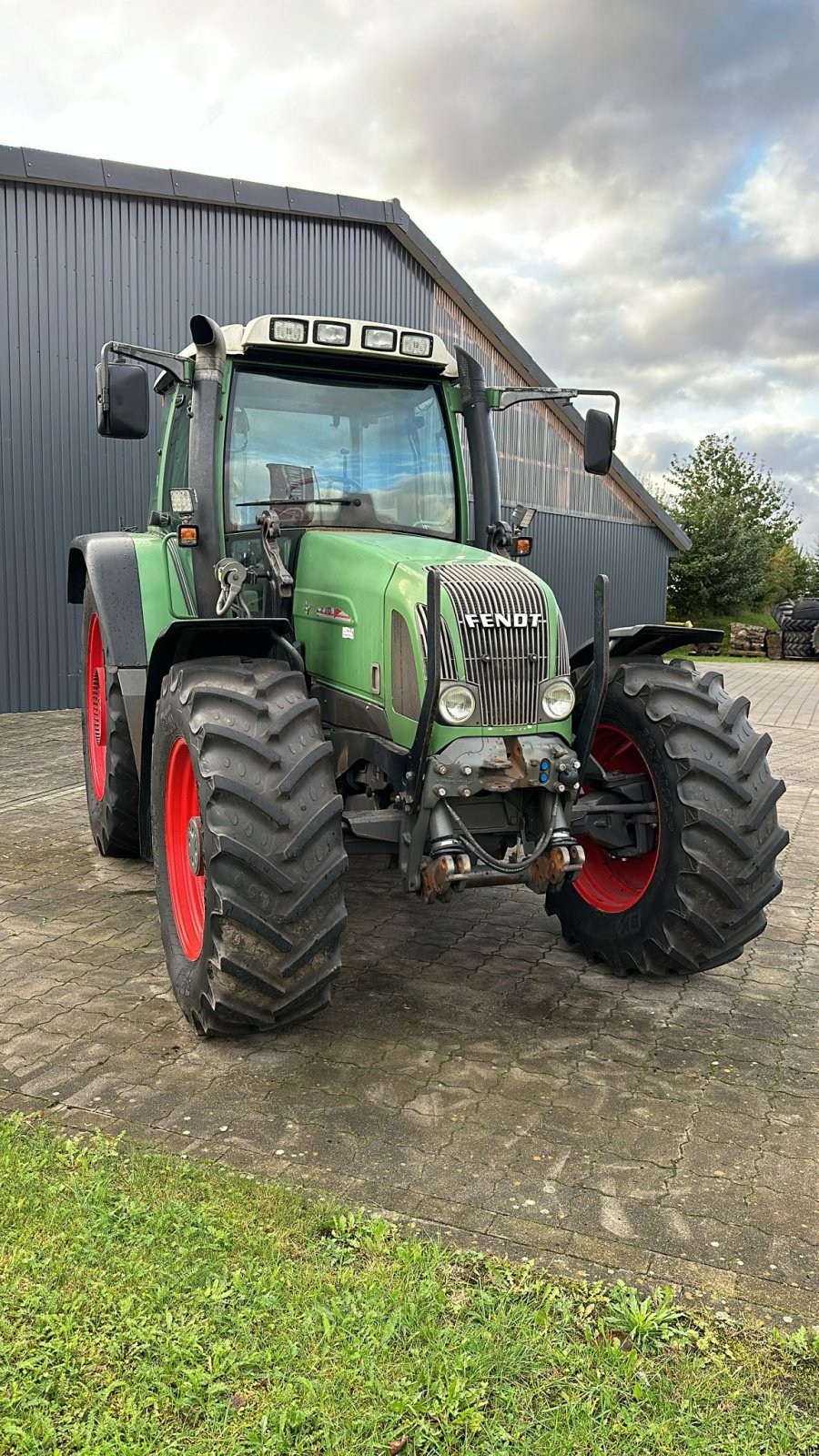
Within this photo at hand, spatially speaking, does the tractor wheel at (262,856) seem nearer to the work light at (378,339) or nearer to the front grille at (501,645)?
the front grille at (501,645)

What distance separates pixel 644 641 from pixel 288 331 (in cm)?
193

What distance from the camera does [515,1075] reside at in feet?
12.2

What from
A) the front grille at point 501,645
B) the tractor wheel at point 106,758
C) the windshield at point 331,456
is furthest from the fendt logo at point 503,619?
the tractor wheel at point 106,758

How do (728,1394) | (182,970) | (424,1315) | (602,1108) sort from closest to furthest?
(728,1394)
(424,1315)
(602,1108)
(182,970)

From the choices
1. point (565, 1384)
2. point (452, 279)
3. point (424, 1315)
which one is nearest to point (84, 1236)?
point (424, 1315)

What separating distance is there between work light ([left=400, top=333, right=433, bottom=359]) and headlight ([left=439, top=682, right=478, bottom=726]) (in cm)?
177

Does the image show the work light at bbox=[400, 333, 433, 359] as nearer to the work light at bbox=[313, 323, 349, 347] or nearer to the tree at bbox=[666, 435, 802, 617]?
the work light at bbox=[313, 323, 349, 347]

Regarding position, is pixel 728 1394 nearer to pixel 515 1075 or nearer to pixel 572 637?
pixel 515 1075

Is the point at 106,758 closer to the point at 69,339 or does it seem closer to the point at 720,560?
the point at 69,339

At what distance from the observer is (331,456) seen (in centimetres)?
477

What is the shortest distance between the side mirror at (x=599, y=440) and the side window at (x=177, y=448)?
184 cm

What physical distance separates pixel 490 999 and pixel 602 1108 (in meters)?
0.92

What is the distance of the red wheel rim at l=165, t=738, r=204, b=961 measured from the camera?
420cm

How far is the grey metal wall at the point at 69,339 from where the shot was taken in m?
11.3
